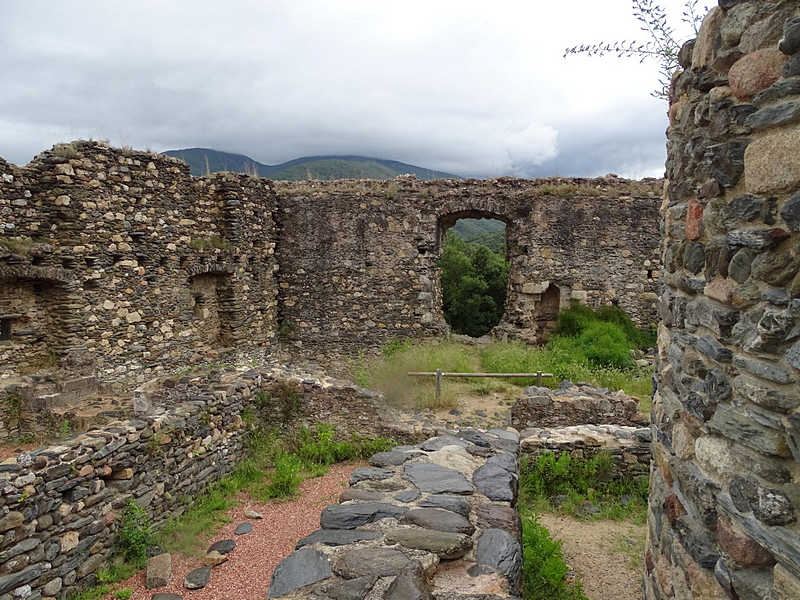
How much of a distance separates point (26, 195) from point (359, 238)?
6.72 meters

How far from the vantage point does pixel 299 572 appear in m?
2.72

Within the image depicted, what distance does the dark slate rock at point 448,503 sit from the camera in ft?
11.0

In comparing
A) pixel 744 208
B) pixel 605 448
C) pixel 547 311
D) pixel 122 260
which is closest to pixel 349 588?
pixel 744 208

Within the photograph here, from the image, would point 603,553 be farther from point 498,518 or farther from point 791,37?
point 791,37

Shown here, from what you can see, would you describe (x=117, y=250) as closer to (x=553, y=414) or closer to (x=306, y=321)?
(x=306, y=321)

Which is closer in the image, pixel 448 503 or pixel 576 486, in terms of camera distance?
pixel 448 503

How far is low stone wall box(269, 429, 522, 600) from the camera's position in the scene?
258 cm

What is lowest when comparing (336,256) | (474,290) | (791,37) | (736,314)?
(474,290)

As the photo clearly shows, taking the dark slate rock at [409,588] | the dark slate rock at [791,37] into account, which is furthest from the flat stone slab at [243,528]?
the dark slate rock at [791,37]

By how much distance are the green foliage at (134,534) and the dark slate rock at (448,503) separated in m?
3.23

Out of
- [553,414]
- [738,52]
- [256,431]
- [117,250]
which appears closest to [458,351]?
[553,414]

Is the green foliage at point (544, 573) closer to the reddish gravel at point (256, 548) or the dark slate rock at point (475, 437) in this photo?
the dark slate rock at point (475, 437)

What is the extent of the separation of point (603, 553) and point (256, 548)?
3.37 meters

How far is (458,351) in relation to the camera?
11.3 m
